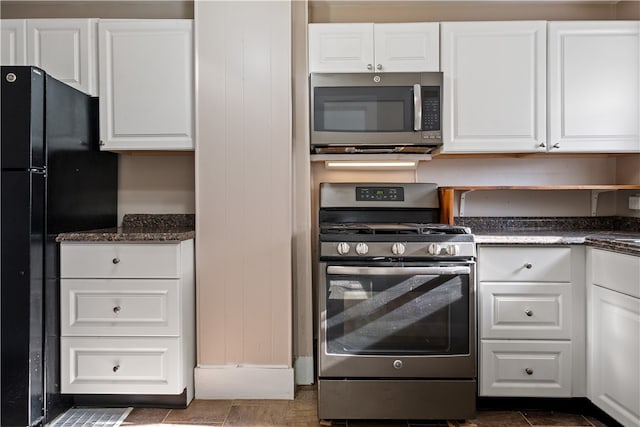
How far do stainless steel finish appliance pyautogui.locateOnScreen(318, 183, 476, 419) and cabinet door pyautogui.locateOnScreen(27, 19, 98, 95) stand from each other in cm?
163

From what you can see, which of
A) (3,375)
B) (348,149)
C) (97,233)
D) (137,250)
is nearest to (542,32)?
(348,149)

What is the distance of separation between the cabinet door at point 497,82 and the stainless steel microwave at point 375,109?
0.32ft

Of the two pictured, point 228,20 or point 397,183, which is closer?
point 228,20

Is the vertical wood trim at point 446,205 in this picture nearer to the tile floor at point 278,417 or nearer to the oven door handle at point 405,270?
the oven door handle at point 405,270

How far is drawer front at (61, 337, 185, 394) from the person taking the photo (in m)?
1.92

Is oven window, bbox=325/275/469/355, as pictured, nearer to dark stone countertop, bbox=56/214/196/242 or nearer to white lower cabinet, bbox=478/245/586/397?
white lower cabinet, bbox=478/245/586/397

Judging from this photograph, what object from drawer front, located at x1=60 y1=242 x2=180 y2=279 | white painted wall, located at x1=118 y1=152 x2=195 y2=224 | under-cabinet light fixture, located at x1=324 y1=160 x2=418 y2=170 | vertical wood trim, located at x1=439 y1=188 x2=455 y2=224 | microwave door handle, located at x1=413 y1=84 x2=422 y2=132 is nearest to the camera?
drawer front, located at x1=60 y1=242 x2=180 y2=279

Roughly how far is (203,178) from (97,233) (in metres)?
0.55

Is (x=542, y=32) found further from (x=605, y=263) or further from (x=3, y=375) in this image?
(x=3, y=375)

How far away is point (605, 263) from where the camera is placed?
5.89 ft

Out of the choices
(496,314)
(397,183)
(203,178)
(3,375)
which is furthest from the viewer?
(397,183)

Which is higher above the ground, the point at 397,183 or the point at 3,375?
the point at 397,183

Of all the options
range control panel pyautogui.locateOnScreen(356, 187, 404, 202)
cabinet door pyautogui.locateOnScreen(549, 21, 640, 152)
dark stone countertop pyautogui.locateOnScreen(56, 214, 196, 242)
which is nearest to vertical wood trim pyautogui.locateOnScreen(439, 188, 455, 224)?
range control panel pyautogui.locateOnScreen(356, 187, 404, 202)

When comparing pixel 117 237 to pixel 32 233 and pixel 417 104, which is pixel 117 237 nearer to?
pixel 32 233
